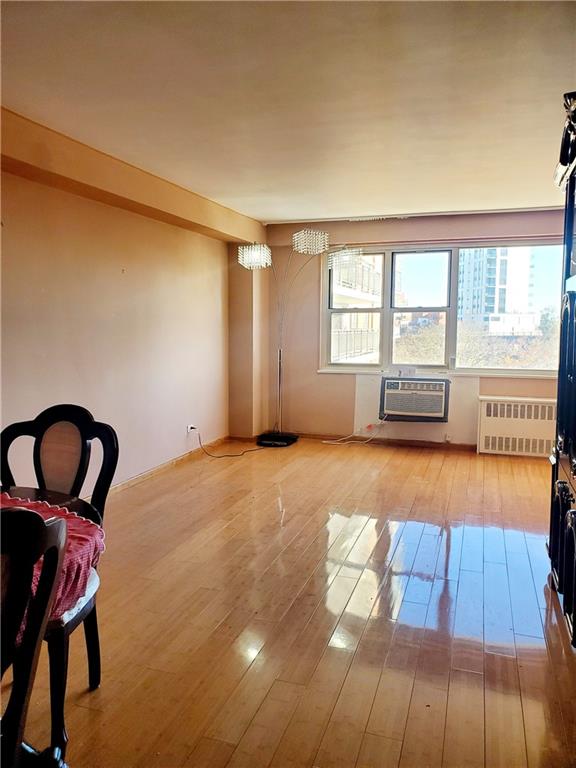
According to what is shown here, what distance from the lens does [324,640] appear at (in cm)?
237

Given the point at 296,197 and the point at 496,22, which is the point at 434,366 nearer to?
the point at 296,197

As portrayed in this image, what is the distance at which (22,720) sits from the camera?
3.75ft

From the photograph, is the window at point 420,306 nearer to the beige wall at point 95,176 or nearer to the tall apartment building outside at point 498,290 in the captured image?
the tall apartment building outside at point 498,290

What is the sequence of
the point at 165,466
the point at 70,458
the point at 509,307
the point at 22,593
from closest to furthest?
the point at 22,593 < the point at 70,458 < the point at 165,466 < the point at 509,307

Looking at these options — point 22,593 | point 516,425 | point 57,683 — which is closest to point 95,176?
point 57,683

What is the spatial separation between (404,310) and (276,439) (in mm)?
2090

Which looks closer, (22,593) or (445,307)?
(22,593)

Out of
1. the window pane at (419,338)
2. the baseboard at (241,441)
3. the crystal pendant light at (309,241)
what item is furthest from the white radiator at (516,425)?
the crystal pendant light at (309,241)

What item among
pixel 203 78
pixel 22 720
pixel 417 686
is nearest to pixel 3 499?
pixel 22 720

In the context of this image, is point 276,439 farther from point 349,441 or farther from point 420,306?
point 420,306

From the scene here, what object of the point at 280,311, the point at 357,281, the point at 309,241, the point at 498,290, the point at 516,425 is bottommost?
the point at 516,425

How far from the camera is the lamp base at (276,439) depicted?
620 centimetres

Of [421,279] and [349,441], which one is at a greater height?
[421,279]

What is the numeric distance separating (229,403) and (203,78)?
4275mm
